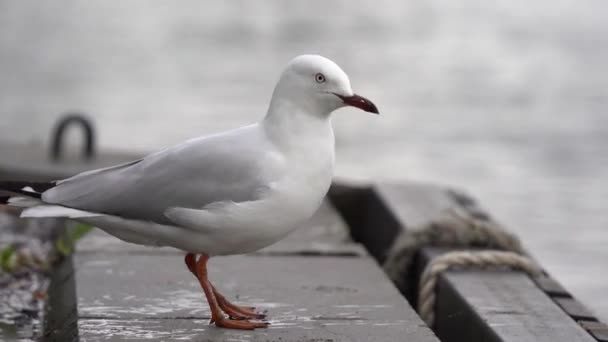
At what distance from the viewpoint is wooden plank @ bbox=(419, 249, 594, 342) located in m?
4.14

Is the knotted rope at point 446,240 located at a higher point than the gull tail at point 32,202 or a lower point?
higher

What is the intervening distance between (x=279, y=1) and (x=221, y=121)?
10.1m

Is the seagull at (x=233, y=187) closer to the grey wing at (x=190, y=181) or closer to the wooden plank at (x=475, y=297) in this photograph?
the grey wing at (x=190, y=181)

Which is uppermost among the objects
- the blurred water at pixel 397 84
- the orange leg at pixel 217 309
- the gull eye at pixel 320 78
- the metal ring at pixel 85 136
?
the blurred water at pixel 397 84

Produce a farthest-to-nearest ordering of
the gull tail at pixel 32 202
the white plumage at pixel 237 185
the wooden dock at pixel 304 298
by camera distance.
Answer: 1. the wooden dock at pixel 304 298
2. the gull tail at pixel 32 202
3. the white plumage at pixel 237 185

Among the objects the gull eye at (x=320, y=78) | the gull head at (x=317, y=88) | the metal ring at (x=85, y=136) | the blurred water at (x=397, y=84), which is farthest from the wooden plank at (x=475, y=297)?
the metal ring at (x=85, y=136)

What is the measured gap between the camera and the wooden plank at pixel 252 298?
4.10m

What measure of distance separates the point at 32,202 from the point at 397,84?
1007cm

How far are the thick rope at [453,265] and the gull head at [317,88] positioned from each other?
1.24 metres

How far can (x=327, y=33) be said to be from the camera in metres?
17.1

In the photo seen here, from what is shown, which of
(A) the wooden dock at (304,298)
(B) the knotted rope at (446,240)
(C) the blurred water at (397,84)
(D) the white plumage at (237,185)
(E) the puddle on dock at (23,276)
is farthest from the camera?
(C) the blurred water at (397,84)

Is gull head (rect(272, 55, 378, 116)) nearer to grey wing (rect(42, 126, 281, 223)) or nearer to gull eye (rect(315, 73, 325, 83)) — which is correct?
gull eye (rect(315, 73, 325, 83))

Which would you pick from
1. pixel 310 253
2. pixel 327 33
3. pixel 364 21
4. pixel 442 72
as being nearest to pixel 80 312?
pixel 310 253

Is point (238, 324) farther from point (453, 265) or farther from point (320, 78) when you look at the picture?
point (453, 265)
